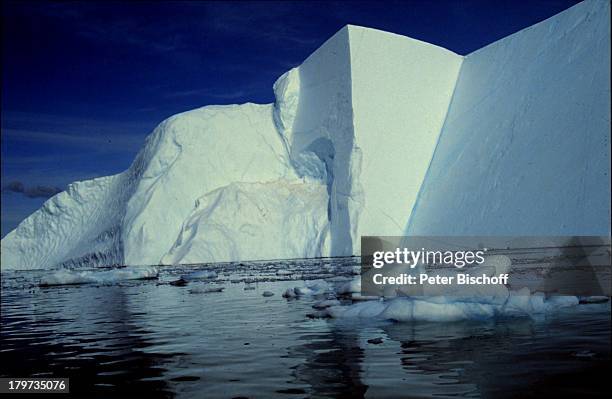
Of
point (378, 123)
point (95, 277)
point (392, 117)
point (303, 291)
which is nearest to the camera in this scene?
point (303, 291)

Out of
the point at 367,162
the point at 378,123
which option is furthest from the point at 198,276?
the point at 378,123

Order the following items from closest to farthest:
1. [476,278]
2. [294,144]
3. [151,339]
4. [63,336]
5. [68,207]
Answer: [151,339] < [63,336] < [476,278] < [294,144] < [68,207]

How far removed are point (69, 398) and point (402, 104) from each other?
2579 cm

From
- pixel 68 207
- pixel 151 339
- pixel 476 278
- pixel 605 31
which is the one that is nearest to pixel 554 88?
pixel 605 31

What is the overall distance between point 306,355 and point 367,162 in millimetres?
22384

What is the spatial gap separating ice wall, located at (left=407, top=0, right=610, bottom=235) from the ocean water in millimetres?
10283

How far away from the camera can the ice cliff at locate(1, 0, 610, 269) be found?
64.0 feet

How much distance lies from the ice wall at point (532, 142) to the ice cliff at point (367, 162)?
65 millimetres

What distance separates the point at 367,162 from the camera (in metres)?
27.9

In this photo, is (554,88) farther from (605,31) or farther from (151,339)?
(151,339)

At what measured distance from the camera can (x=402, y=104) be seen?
28.7m

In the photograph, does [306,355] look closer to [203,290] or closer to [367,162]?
[203,290]

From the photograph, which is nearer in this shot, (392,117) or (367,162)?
(367,162)

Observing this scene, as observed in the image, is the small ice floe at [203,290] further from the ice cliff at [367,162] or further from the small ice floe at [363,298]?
the ice cliff at [367,162]
